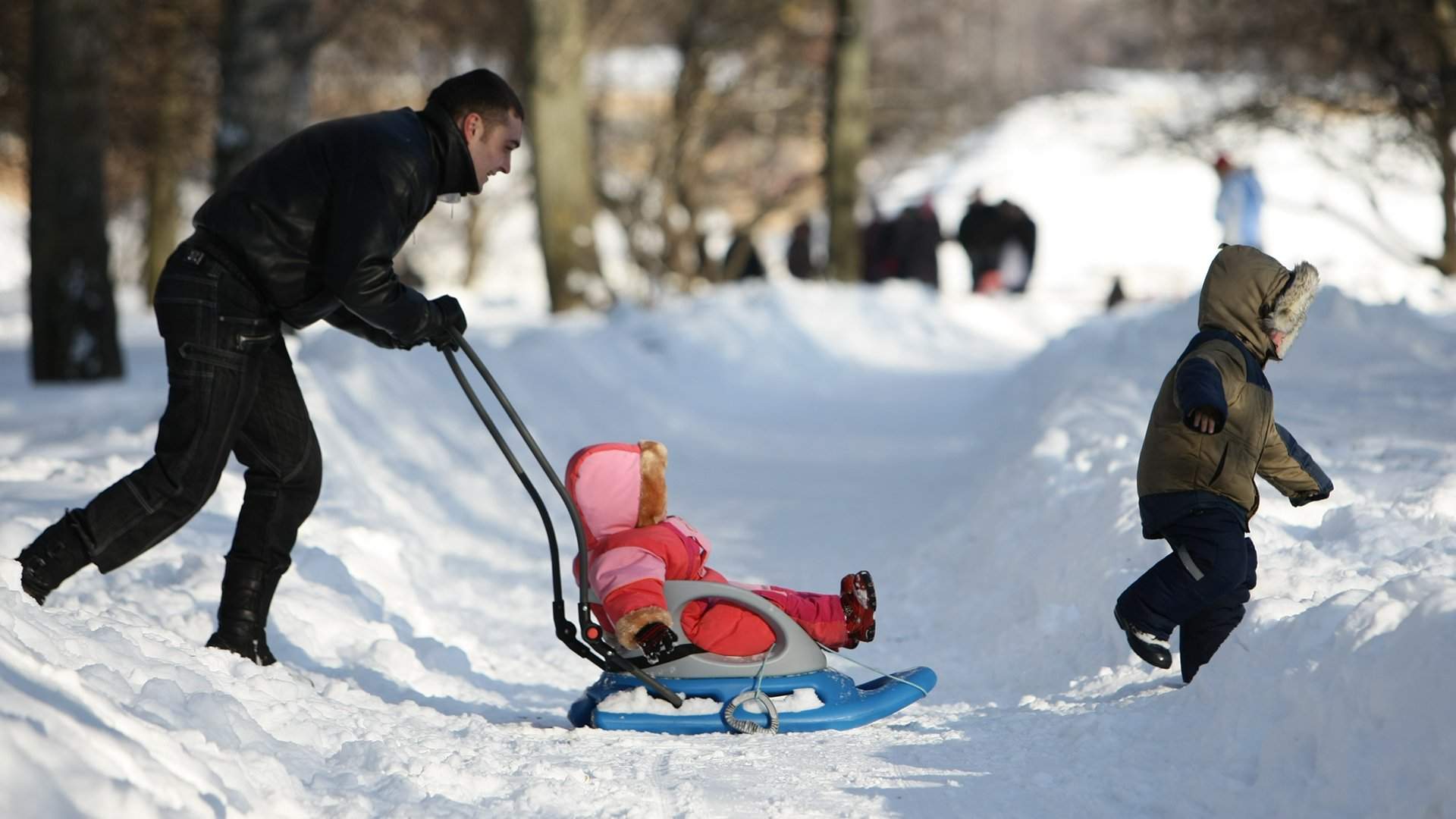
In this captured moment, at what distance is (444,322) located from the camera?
459 cm

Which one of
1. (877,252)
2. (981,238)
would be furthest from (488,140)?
(877,252)

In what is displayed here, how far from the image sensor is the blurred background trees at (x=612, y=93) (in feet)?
40.9

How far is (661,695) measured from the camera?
4703mm

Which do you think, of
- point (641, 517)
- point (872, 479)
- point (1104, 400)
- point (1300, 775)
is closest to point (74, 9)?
point (872, 479)

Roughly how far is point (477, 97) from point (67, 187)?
361 inches

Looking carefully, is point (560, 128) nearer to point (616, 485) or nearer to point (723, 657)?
point (616, 485)

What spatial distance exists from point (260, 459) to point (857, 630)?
1.99 meters

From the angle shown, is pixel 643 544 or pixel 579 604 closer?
pixel 579 604

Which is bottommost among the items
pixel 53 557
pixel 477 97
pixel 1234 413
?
pixel 53 557

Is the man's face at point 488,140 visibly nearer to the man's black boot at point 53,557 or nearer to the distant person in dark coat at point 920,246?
the man's black boot at point 53,557

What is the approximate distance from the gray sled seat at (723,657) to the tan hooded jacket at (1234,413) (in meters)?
1.16

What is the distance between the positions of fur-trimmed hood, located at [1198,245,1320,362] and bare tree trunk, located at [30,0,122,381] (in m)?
10.4

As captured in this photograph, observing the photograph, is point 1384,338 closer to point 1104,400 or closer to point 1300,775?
point 1104,400

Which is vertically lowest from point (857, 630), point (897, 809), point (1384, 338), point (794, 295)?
point (897, 809)
